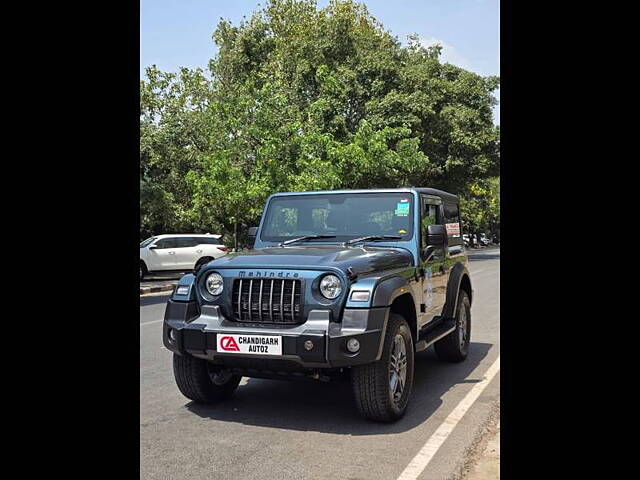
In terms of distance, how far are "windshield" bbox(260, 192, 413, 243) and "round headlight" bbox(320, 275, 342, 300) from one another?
1225 millimetres

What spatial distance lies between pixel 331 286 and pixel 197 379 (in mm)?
1501

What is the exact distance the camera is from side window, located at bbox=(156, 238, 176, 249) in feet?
74.3

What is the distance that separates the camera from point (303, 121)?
24.2 m

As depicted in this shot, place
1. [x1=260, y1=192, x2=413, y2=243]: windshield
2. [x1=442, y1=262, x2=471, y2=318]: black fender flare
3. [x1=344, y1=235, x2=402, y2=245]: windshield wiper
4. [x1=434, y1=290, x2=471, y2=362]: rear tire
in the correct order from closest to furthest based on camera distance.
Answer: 1. [x1=344, y1=235, x2=402, y2=245]: windshield wiper
2. [x1=260, y1=192, x2=413, y2=243]: windshield
3. [x1=442, y1=262, x2=471, y2=318]: black fender flare
4. [x1=434, y1=290, x2=471, y2=362]: rear tire

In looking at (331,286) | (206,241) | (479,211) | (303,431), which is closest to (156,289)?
(206,241)

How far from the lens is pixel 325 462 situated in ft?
13.6

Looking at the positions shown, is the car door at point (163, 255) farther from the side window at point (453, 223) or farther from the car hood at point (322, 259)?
the car hood at point (322, 259)

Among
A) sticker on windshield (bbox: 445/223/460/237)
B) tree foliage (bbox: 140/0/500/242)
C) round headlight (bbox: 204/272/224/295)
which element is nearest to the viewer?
round headlight (bbox: 204/272/224/295)

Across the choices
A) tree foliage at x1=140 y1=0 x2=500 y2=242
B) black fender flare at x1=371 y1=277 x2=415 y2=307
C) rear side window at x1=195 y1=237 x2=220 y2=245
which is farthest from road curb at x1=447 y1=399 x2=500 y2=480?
rear side window at x1=195 y1=237 x2=220 y2=245

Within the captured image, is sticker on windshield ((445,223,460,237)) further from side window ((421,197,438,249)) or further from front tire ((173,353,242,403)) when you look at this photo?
front tire ((173,353,242,403))

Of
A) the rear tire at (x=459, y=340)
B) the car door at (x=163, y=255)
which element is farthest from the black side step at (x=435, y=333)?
the car door at (x=163, y=255)

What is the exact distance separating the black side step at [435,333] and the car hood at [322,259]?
703 mm
